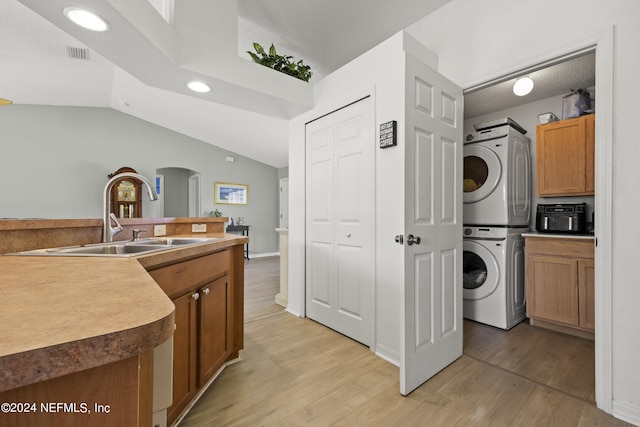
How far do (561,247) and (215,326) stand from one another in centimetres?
275

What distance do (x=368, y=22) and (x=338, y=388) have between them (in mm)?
2758

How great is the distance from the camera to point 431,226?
1.74 metres

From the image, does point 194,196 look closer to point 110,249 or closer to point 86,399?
point 110,249

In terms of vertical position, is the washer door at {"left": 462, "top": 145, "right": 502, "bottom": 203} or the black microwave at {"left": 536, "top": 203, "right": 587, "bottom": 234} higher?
the washer door at {"left": 462, "top": 145, "right": 502, "bottom": 203}

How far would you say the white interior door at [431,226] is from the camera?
1.60 m

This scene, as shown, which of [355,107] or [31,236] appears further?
[355,107]

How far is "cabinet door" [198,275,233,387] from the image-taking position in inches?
58.7

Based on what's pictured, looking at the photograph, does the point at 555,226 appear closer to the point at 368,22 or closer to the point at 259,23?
the point at 368,22

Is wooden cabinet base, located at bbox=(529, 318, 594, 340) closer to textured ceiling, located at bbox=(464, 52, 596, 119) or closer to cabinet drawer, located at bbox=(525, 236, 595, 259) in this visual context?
cabinet drawer, located at bbox=(525, 236, 595, 259)

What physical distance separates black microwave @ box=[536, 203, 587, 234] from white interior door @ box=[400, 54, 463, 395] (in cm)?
139

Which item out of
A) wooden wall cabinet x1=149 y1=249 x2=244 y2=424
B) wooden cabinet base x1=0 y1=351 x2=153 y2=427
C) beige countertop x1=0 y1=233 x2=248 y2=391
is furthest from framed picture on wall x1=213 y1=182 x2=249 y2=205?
wooden cabinet base x1=0 y1=351 x2=153 y2=427

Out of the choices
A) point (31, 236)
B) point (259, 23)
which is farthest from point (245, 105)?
point (31, 236)

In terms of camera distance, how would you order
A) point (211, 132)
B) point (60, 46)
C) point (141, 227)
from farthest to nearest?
point (211, 132) < point (60, 46) < point (141, 227)

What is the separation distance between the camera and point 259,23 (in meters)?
2.53
